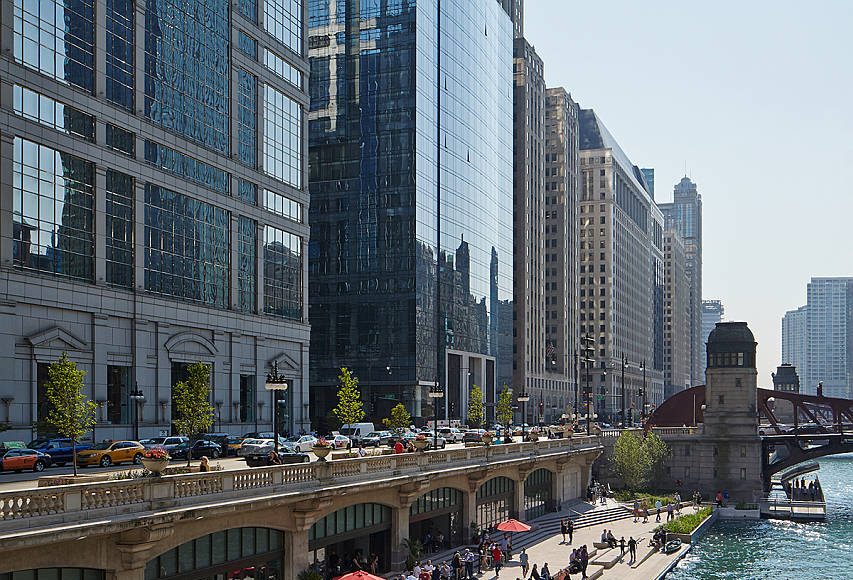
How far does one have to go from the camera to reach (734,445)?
109 metres

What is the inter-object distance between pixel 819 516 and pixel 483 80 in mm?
76283

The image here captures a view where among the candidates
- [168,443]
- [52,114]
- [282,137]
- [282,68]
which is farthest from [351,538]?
[282,68]

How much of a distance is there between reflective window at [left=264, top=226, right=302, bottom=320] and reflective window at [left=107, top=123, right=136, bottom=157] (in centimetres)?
1884

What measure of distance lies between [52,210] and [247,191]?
23850 millimetres

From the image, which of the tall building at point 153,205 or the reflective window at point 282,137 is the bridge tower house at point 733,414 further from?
the reflective window at point 282,137

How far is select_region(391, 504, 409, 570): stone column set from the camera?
51.9 meters

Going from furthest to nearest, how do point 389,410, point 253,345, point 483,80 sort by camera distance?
point 483,80
point 389,410
point 253,345

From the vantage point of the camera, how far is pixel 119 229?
66750mm

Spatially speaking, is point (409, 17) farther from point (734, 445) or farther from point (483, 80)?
point (734, 445)

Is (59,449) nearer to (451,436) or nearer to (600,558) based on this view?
(600,558)

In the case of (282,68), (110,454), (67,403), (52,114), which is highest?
(282,68)

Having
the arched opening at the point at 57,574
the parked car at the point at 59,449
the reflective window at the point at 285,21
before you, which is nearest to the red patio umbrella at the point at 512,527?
the parked car at the point at 59,449

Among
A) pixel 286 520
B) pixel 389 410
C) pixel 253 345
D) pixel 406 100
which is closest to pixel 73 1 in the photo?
pixel 253 345

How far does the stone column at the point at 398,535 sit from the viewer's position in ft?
170
